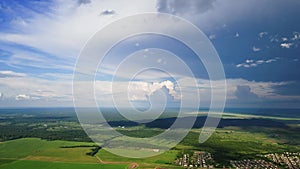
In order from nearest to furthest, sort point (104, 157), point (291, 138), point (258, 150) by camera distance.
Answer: point (104, 157)
point (258, 150)
point (291, 138)

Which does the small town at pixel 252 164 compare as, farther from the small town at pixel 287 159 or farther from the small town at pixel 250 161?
the small town at pixel 287 159

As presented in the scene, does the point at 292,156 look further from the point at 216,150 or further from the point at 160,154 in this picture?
the point at 160,154

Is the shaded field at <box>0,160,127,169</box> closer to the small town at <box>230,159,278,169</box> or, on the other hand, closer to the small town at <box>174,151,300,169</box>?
the small town at <box>174,151,300,169</box>

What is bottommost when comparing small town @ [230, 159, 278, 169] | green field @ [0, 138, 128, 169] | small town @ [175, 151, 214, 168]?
small town @ [230, 159, 278, 169]

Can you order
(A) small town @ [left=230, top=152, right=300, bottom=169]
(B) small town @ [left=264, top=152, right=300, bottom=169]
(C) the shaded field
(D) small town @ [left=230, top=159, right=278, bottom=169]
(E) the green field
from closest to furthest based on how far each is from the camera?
(C) the shaded field < (E) the green field < (D) small town @ [left=230, top=159, right=278, bottom=169] < (A) small town @ [left=230, top=152, right=300, bottom=169] < (B) small town @ [left=264, top=152, right=300, bottom=169]

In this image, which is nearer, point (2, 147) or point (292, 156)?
point (292, 156)

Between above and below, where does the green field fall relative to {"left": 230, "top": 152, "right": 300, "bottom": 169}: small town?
above

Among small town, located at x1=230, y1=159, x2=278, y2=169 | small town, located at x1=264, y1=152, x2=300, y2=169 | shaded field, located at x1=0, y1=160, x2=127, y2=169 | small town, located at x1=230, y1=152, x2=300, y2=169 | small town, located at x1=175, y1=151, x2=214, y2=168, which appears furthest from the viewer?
small town, located at x1=264, y1=152, x2=300, y2=169

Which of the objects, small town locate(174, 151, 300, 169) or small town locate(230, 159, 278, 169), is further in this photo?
small town locate(174, 151, 300, 169)

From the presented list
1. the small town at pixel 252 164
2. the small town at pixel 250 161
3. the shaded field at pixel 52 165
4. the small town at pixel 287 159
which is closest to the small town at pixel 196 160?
the small town at pixel 250 161

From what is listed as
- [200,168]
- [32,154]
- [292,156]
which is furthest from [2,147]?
[292,156]

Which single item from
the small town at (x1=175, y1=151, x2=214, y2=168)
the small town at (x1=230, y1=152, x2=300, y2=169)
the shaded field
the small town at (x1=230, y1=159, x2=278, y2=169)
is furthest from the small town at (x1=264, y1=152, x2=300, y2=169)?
the shaded field
